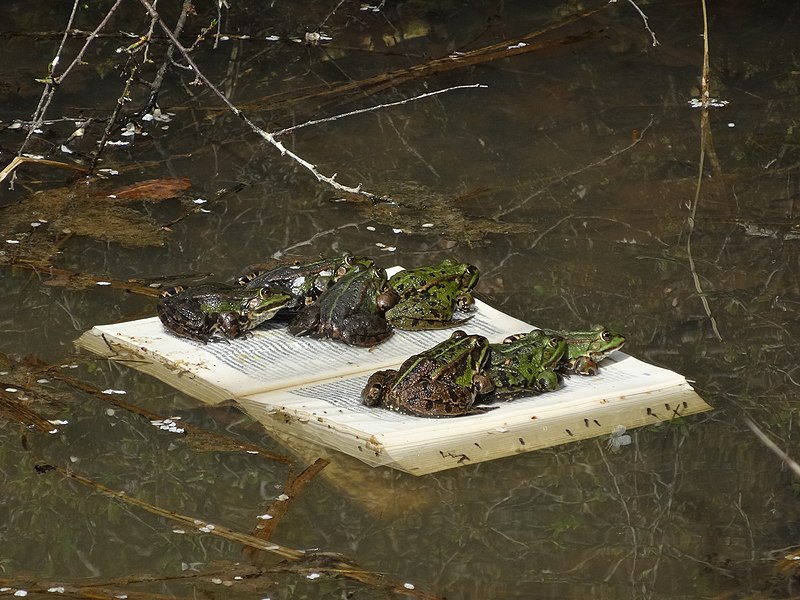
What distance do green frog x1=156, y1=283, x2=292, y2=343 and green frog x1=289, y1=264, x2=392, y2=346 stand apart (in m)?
0.14

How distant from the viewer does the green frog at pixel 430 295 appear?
518 cm

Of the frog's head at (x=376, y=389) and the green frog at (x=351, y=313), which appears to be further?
the green frog at (x=351, y=313)

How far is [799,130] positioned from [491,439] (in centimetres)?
467

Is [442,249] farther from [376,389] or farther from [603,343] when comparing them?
[376,389]

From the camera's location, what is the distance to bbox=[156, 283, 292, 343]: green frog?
4992 millimetres

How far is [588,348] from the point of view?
474 cm

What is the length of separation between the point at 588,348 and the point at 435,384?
73 cm

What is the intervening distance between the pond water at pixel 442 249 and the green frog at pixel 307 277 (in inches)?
22.9

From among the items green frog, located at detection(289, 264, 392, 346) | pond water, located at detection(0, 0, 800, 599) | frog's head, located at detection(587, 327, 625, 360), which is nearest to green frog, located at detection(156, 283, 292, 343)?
green frog, located at detection(289, 264, 392, 346)

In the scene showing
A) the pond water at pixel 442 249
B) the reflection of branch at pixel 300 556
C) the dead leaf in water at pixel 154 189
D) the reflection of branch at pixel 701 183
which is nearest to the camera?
the reflection of branch at pixel 300 556

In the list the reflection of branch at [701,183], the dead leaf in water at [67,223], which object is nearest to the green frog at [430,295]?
the reflection of branch at [701,183]

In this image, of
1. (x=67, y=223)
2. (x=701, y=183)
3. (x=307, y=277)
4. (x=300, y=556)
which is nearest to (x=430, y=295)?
(x=307, y=277)

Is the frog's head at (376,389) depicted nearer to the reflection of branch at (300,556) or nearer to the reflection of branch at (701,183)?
the reflection of branch at (300,556)

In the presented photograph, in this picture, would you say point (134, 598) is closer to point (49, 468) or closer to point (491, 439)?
point (49, 468)
